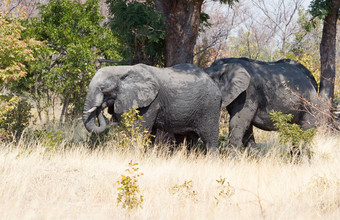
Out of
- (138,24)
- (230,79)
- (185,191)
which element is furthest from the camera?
(138,24)

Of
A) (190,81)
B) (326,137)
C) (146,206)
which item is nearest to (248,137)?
(190,81)

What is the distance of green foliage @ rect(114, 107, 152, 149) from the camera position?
23.1 feet

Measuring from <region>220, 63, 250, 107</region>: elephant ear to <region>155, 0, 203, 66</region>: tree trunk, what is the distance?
1623 mm

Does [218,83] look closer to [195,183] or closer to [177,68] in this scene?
[177,68]

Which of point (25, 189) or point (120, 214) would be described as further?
point (25, 189)

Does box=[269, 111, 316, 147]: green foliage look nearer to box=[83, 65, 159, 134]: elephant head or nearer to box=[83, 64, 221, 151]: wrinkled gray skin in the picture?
box=[83, 64, 221, 151]: wrinkled gray skin

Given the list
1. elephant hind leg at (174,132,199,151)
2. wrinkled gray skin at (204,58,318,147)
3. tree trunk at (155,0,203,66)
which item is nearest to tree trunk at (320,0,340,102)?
wrinkled gray skin at (204,58,318,147)

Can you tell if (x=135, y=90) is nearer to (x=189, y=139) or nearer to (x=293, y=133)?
(x=189, y=139)

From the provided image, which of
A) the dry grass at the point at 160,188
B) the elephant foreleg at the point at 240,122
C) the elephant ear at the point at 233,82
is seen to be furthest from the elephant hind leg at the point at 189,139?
the dry grass at the point at 160,188

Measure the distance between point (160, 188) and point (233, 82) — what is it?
128 inches

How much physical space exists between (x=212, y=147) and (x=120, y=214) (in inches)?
152

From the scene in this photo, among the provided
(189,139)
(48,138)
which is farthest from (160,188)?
(48,138)

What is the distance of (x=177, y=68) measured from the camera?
824cm

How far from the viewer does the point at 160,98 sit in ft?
25.7
